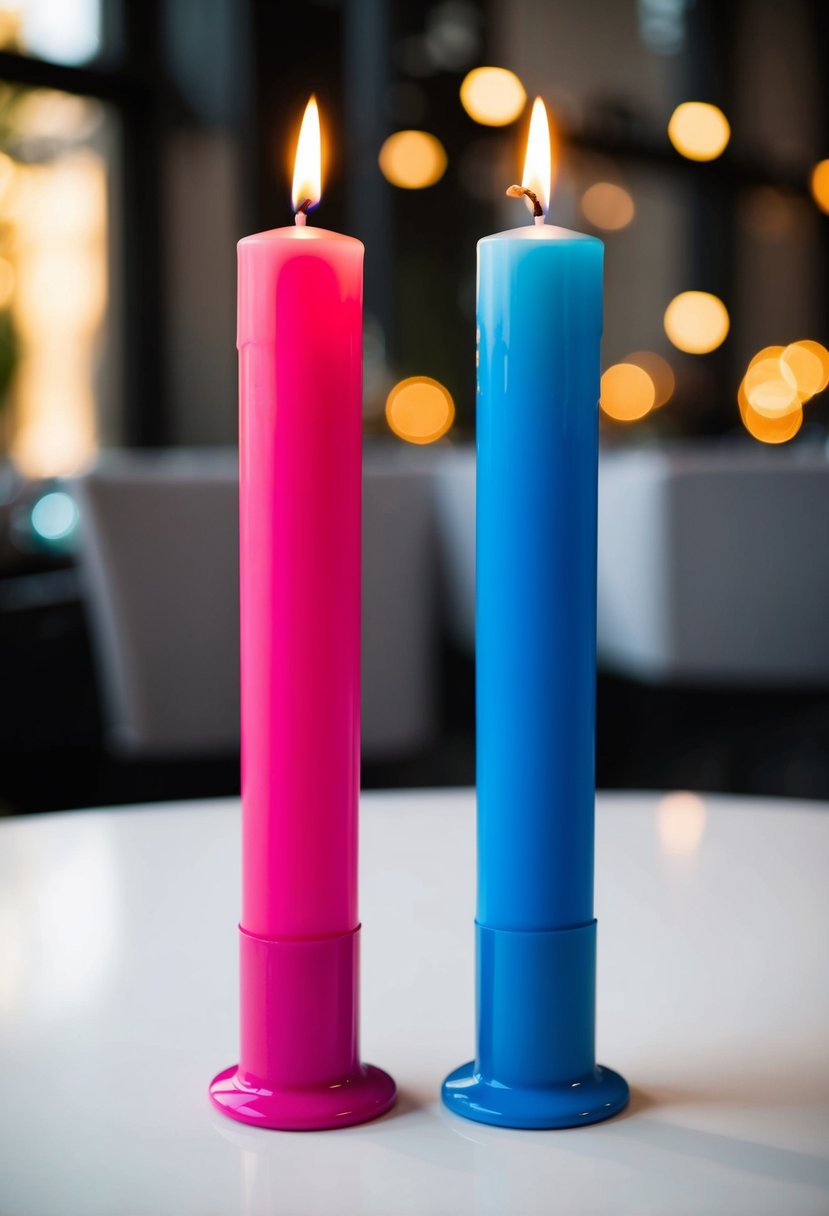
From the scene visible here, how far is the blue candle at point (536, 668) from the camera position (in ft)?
0.86

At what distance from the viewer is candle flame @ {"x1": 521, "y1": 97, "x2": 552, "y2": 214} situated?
279 millimetres

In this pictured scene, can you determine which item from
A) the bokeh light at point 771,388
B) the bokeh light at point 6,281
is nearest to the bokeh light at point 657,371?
the bokeh light at point 771,388

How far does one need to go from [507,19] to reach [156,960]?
5.46m

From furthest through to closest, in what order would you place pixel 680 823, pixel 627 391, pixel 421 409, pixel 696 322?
1. pixel 696 322
2. pixel 627 391
3. pixel 421 409
4. pixel 680 823

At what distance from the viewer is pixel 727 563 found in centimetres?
225

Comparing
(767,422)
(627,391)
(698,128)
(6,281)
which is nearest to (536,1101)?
(6,281)

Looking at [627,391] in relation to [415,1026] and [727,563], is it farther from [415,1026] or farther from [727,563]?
[415,1026]

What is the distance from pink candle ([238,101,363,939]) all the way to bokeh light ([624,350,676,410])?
5085mm

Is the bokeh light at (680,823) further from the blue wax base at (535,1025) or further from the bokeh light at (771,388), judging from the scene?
the bokeh light at (771,388)

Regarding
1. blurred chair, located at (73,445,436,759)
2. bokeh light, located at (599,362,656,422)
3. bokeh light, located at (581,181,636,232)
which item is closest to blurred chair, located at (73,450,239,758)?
blurred chair, located at (73,445,436,759)

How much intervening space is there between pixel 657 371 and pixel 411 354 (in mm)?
1399

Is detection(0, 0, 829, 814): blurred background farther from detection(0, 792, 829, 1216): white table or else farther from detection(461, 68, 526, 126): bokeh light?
detection(0, 792, 829, 1216): white table

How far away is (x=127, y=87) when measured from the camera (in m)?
4.33

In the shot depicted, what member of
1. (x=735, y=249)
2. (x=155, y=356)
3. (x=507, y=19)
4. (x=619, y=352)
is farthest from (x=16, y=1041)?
(x=735, y=249)
